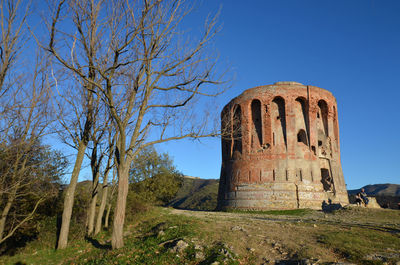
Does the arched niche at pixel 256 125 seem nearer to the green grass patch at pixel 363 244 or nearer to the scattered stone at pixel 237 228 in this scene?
the scattered stone at pixel 237 228

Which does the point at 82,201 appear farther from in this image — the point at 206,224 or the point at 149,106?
the point at 149,106

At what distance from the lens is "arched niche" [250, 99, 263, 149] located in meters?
23.5

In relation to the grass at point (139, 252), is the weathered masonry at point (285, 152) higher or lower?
higher

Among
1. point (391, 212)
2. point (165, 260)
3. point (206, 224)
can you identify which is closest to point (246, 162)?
point (391, 212)

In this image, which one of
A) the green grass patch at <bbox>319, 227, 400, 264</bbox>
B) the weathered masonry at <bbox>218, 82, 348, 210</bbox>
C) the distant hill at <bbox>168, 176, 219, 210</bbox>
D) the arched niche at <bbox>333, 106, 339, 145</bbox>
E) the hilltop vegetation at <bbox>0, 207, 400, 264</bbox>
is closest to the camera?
the green grass patch at <bbox>319, 227, 400, 264</bbox>

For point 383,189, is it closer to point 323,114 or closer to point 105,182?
point 323,114

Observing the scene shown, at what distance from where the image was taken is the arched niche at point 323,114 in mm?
24397

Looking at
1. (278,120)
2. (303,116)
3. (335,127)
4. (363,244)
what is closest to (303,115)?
(303,116)

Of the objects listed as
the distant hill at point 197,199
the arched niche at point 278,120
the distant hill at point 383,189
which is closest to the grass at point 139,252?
the arched niche at point 278,120

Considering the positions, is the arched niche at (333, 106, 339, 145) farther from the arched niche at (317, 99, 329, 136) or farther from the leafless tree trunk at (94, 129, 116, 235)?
the leafless tree trunk at (94, 129, 116, 235)

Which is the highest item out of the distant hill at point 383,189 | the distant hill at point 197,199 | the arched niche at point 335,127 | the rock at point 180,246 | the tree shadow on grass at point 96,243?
the arched niche at point 335,127

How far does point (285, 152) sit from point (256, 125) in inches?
138

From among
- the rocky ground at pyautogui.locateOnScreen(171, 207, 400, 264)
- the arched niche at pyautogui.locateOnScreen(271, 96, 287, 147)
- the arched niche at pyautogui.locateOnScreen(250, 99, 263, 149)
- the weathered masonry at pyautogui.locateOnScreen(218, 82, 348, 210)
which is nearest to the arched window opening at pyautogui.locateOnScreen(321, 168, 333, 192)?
the weathered masonry at pyautogui.locateOnScreen(218, 82, 348, 210)

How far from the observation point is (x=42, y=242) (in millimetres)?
12133
